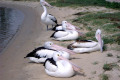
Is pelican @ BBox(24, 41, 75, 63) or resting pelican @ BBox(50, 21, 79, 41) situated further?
resting pelican @ BBox(50, 21, 79, 41)

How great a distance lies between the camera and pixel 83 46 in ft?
24.2

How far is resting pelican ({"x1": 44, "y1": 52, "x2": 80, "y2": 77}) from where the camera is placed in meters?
5.64

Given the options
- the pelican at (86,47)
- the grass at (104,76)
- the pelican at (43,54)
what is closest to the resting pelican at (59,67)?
the grass at (104,76)

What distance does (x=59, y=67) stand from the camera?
5.73 meters

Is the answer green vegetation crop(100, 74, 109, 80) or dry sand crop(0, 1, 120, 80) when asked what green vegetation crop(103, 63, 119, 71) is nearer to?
dry sand crop(0, 1, 120, 80)

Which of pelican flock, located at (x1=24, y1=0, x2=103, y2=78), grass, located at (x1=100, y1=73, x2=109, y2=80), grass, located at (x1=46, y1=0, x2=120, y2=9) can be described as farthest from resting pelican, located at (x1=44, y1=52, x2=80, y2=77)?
grass, located at (x1=46, y1=0, x2=120, y2=9)

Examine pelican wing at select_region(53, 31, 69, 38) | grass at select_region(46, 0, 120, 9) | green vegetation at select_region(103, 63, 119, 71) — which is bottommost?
grass at select_region(46, 0, 120, 9)

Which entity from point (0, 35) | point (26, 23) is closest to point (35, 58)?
point (0, 35)

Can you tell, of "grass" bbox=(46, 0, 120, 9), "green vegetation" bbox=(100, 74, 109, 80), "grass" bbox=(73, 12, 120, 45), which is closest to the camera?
"green vegetation" bbox=(100, 74, 109, 80)

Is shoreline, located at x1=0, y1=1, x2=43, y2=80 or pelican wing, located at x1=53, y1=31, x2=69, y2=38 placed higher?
pelican wing, located at x1=53, y1=31, x2=69, y2=38

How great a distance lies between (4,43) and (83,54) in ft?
11.8

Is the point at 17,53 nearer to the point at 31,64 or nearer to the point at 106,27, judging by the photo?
the point at 31,64

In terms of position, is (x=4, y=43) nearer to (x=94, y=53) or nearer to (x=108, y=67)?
(x=94, y=53)

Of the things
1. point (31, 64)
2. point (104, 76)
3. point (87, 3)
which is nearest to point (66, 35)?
point (31, 64)
